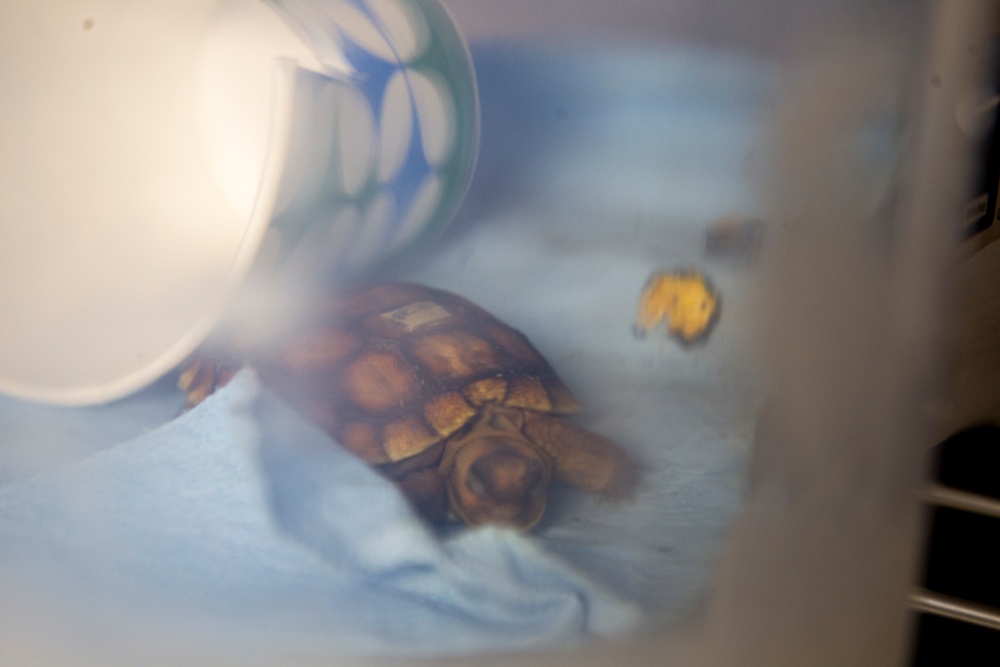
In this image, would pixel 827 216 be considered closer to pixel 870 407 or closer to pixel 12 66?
pixel 870 407

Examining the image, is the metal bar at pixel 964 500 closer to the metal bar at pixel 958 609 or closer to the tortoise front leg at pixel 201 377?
the metal bar at pixel 958 609

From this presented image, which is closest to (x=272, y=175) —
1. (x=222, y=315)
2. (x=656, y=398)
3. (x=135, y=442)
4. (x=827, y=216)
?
(x=222, y=315)

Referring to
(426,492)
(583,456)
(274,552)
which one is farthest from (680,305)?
(274,552)

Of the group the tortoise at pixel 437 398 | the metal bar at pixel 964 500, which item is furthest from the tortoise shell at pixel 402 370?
the metal bar at pixel 964 500

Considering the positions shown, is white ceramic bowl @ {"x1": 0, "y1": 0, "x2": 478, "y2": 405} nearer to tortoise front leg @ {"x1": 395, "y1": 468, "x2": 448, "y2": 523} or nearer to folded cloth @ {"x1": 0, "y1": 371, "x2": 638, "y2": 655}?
folded cloth @ {"x1": 0, "y1": 371, "x2": 638, "y2": 655}

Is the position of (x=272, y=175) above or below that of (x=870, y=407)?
above

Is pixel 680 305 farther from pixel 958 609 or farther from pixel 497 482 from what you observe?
pixel 958 609
